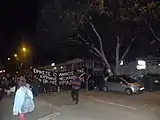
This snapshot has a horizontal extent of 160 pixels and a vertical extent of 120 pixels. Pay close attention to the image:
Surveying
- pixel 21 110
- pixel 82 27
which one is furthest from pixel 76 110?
pixel 82 27

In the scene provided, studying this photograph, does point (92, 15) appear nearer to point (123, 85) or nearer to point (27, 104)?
point (123, 85)

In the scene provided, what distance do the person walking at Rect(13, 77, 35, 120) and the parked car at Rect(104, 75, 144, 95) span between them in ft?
57.4

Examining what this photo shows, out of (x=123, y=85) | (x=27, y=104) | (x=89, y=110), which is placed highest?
(x=123, y=85)

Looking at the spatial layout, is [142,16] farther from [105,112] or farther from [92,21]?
[105,112]

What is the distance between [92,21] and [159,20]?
22.3ft

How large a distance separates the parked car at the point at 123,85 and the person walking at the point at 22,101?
17.5 meters

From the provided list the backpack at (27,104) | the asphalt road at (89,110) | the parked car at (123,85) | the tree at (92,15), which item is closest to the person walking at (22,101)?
the backpack at (27,104)

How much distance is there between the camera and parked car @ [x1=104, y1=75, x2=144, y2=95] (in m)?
27.7

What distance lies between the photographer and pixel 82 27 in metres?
34.6

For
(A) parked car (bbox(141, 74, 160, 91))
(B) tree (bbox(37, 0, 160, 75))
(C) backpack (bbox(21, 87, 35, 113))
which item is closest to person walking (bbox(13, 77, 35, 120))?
(C) backpack (bbox(21, 87, 35, 113))

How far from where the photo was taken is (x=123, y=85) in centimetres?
2856

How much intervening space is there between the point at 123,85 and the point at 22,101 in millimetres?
18508

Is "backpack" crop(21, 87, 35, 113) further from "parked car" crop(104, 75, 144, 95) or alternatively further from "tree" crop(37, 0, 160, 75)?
"tree" crop(37, 0, 160, 75)

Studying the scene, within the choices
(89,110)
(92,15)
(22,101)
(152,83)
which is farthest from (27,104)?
(92,15)
